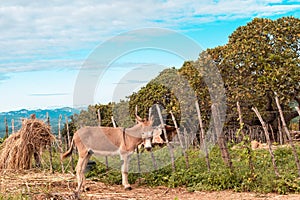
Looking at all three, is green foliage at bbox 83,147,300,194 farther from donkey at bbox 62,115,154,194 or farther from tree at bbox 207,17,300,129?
tree at bbox 207,17,300,129

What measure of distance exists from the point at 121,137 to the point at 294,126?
21836 millimetres

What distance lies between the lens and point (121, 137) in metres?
9.32

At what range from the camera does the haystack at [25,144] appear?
35.8 ft

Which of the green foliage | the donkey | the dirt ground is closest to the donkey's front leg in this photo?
the donkey

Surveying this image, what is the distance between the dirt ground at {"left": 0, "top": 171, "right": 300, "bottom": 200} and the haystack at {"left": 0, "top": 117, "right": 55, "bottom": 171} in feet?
2.49

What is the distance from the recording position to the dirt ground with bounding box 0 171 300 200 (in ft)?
23.7

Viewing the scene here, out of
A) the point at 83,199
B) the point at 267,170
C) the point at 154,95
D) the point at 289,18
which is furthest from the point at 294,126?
the point at 83,199

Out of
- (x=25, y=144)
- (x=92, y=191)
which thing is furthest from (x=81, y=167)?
(x=25, y=144)

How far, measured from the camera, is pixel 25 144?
10.9 m

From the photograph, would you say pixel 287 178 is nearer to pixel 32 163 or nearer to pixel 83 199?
pixel 83 199

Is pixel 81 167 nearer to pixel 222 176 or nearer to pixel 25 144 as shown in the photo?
pixel 25 144

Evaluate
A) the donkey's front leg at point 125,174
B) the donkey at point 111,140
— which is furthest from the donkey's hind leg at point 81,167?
the donkey's front leg at point 125,174

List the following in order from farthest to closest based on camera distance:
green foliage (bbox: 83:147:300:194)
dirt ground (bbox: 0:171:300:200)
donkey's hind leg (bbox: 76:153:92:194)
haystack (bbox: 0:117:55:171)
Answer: haystack (bbox: 0:117:55:171) < donkey's hind leg (bbox: 76:153:92:194) < green foliage (bbox: 83:147:300:194) < dirt ground (bbox: 0:171:300:200)

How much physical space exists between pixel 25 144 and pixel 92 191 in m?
3.32
